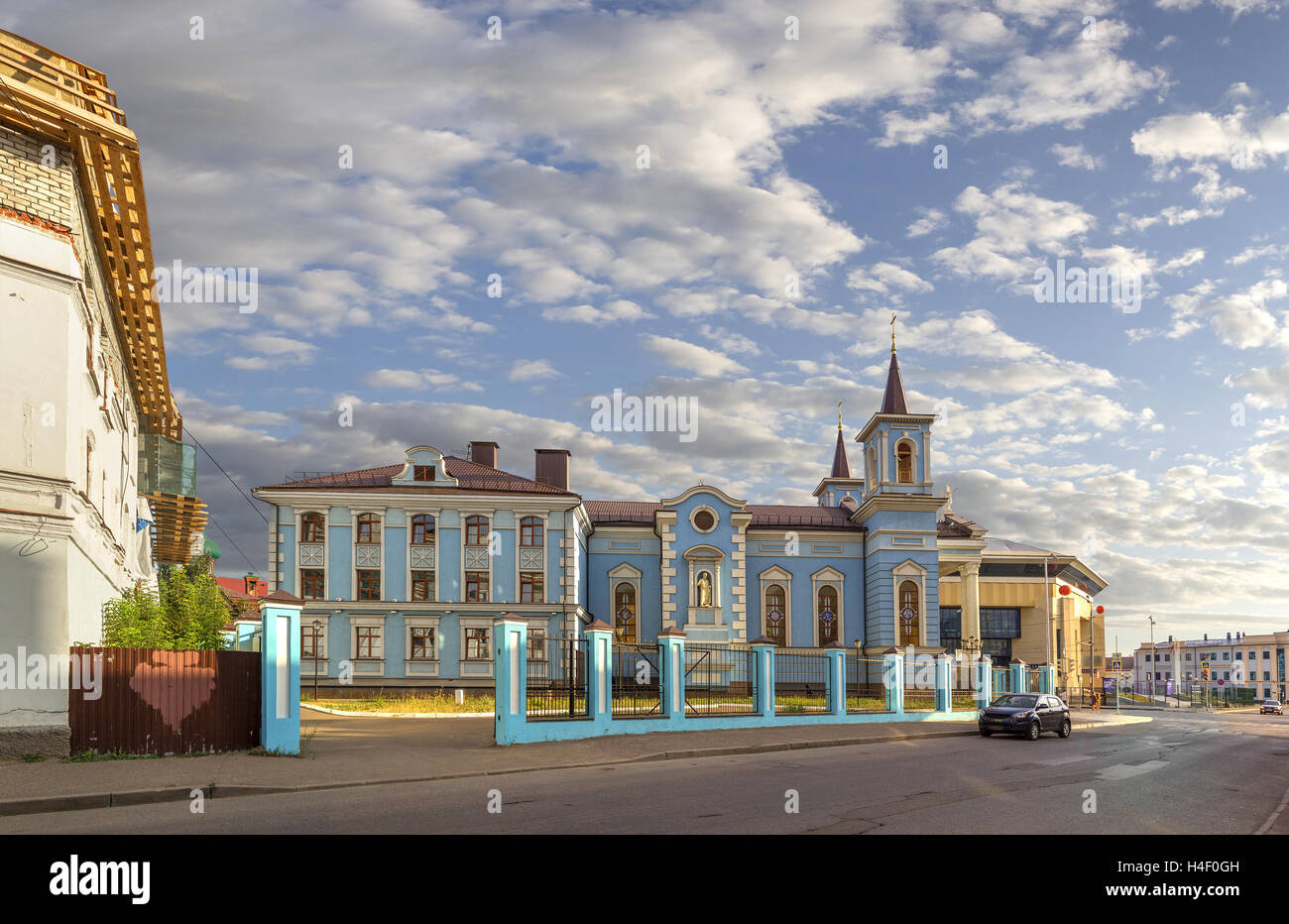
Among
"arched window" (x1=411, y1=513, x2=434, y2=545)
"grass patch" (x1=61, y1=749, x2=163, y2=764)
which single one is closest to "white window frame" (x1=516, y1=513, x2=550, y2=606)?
"arched window" (x1=411, y1=513, x2=434, y2=545)

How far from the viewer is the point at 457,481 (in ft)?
131

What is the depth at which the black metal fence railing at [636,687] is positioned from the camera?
862 inches

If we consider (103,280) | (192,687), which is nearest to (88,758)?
(192,687)

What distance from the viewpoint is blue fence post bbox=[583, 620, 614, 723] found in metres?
20.9

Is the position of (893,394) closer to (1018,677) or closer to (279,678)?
(1018,677)

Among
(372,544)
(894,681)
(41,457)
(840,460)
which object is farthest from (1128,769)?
(840,460)

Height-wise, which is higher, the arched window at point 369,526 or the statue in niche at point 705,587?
the arched window at point 369,526

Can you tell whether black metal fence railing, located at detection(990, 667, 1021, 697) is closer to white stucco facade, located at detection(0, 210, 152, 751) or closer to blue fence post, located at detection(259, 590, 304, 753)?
blue fence post, located at detection(259, 590, 304, 753)

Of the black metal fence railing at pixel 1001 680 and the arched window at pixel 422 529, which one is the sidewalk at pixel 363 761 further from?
the black metal fence railing at pixel 1001 680

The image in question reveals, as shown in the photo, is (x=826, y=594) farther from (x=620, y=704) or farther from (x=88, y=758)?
(x=88, y=758)

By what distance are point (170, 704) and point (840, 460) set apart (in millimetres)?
48049

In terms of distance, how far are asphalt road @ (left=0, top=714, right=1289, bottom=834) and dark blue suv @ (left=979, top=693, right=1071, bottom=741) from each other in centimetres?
769

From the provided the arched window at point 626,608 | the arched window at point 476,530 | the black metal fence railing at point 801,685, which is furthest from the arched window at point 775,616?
the arched window at point 476,530

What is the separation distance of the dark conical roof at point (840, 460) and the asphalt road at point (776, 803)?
135ft
